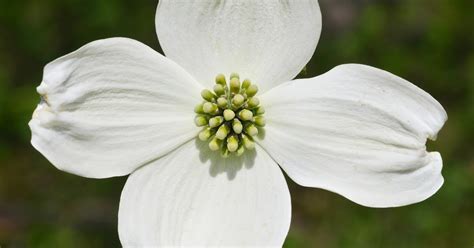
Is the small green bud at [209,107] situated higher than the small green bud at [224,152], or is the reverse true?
the small green bud at [209,107]

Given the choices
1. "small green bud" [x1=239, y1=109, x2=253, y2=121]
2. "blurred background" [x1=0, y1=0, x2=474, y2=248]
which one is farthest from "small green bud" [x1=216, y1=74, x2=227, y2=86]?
"blurred background" [x1=0, y1=0, x2=474, y2=248]

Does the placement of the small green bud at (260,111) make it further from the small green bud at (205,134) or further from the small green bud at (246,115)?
the small green bud at (205,134)

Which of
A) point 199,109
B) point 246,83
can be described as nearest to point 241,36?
point 246,83

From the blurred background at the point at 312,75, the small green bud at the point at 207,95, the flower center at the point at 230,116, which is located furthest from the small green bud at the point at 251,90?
the blurred background at the point at 312,75

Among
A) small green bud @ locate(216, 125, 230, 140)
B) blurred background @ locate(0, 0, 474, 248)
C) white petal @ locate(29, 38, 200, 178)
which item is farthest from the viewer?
blurred background @ locate(0, 0, 474, 248)

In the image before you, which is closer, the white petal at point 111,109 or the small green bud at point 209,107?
the white petal at point 111,109

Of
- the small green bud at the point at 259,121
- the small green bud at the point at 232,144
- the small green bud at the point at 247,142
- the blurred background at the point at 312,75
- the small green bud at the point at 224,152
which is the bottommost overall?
the blurred background at the point at 312,75

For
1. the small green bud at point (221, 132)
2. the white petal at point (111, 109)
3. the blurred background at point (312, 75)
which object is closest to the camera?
the white petal at point (111, 109)

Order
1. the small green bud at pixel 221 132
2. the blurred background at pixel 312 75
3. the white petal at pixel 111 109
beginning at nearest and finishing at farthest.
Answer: the white petal at pixel 111 109 → the small green bud at pixel 221 132 → the blurred background at pixel 312 75

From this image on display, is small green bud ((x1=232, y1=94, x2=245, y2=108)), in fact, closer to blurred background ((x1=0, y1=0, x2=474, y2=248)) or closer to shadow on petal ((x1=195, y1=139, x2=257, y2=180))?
shadow on petal ((x1=195, y1=139, x2=257, y2=180))

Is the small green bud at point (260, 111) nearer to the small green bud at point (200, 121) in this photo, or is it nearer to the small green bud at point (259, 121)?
the small green bud at point (259, 121)
